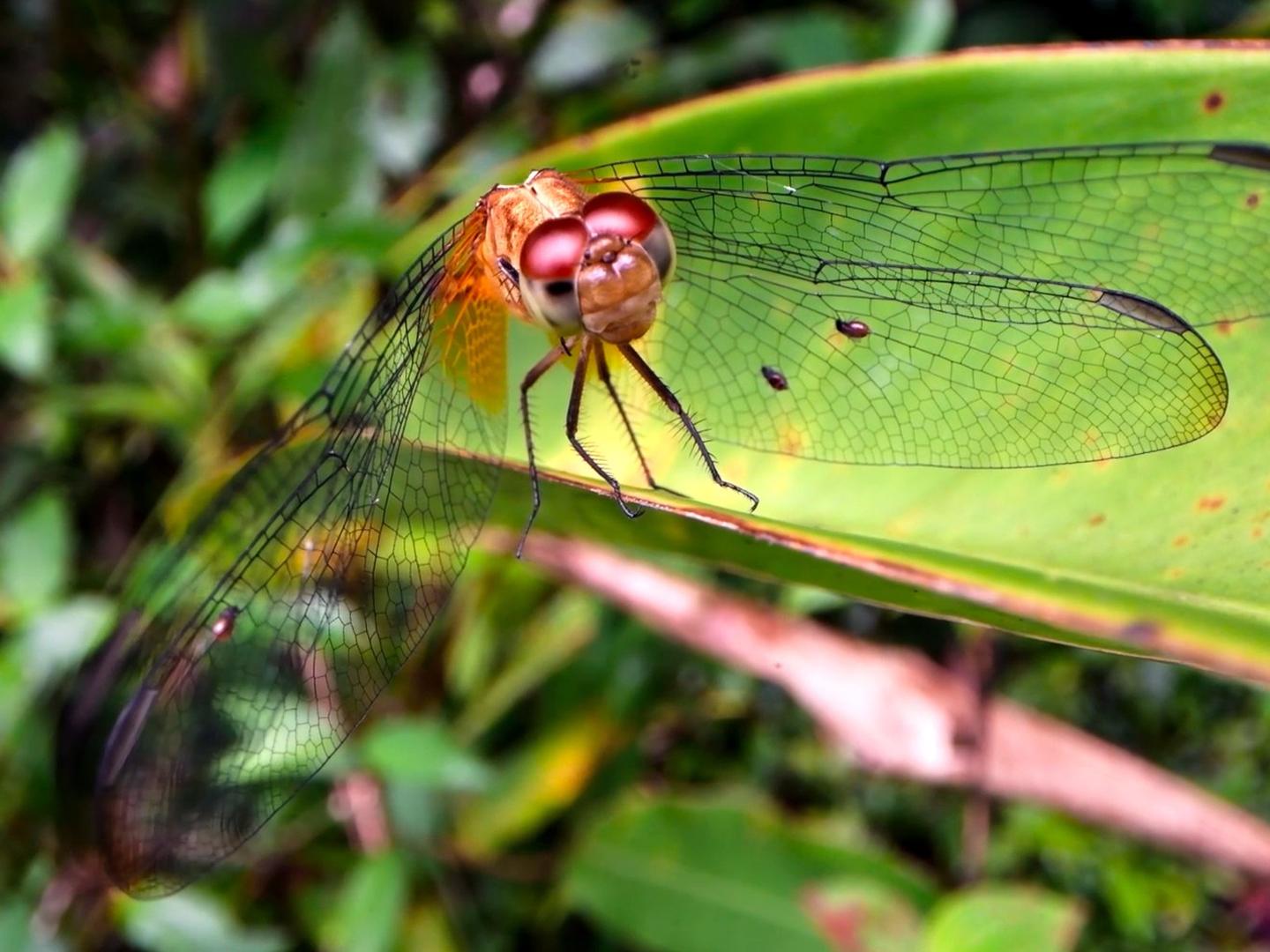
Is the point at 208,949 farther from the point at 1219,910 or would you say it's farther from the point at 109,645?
the point at 1219,910

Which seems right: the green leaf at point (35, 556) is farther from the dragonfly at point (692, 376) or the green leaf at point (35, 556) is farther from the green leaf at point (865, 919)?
the green leaf at point (865, 919)

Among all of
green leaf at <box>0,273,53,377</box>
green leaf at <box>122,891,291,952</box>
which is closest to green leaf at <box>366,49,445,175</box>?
green leaf at <box>0,273,53,377</box>

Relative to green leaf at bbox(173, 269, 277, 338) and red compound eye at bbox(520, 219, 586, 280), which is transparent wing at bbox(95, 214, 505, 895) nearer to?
red compound eye at bbox(520, 219, 586, 280)

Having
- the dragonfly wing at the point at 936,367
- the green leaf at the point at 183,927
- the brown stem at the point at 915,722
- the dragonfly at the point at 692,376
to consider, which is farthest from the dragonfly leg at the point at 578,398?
the green leaf at the point at 183,927

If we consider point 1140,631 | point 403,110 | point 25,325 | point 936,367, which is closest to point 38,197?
point 25,325

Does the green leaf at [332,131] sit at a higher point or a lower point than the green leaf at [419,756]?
higher

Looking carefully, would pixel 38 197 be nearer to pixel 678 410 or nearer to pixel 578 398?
pixel 578 398

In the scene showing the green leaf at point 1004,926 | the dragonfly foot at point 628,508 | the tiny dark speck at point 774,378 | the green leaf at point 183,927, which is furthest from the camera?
the green leaf at point 183,927
